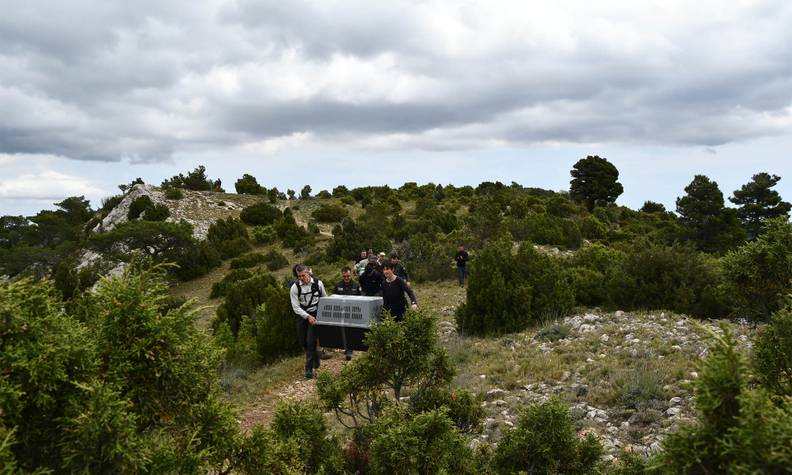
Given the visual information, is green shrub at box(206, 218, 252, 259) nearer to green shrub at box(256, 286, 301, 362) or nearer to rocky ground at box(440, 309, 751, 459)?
green shrub at box(256, 286, 301, 362)

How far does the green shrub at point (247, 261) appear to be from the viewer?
1019 inches

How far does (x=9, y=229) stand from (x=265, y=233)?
24.4m

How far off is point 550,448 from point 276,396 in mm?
5166

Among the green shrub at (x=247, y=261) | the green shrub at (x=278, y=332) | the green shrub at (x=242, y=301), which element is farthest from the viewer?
the green shrub at (x=247, y=261)

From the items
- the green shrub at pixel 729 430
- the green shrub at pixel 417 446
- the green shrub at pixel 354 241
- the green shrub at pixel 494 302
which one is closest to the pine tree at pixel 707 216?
the green shrub at pixel 354 241

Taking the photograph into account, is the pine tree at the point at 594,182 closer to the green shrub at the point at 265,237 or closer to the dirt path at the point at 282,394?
the green shrub at the point at 265,237

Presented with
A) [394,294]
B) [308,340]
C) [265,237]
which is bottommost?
[308,340]

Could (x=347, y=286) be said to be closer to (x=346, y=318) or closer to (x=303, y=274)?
(x=346, y=318)

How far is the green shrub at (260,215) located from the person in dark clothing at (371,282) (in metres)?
27.1

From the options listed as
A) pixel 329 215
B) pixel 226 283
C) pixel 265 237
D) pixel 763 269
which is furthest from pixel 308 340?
pixel 329 215

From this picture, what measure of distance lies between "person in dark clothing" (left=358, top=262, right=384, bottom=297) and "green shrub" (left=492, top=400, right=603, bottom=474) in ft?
18.9

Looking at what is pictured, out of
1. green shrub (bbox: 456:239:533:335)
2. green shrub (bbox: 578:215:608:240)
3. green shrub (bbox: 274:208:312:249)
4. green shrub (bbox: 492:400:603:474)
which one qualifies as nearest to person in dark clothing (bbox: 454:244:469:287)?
green shrub (bbox: 456:239:533:335)

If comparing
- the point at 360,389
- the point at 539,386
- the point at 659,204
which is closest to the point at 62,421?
the point at 360,389

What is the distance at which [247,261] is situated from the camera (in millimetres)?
25984
